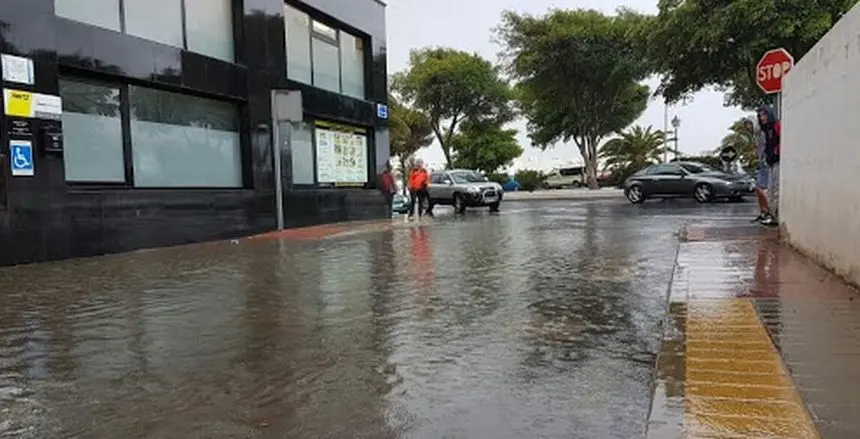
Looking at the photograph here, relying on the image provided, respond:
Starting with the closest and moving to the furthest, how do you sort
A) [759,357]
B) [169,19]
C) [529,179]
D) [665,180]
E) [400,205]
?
1. [759,357]
2. [169,19]
3. [665,180]
4. [400,205]
5. [529,179]

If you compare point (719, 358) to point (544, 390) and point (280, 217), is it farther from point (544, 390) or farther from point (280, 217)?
point (280, 217)

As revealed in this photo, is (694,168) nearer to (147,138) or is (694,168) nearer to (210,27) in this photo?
(210,27)

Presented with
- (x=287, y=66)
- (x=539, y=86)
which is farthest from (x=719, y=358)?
(x=539, y=86)

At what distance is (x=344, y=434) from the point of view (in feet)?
10.2

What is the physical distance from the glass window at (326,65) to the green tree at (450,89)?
26151mm

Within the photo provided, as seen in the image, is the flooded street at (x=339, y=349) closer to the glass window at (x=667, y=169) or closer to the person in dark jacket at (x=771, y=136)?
the person in dark jacket at (x=771, y=136)

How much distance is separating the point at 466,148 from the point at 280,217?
36381mm

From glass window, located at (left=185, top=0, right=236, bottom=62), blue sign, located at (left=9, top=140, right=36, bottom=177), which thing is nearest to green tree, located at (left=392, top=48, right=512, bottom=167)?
glass window, located at (left=185, top=0, right=236, bottom=62)

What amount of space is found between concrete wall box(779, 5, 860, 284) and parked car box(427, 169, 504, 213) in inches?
604

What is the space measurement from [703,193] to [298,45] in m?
13.6

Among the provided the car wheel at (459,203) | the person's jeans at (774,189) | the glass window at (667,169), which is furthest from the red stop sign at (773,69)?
the car wheel at (459,203)

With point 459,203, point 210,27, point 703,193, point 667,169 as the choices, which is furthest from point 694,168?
point 210,27

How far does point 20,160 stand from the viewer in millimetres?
9945

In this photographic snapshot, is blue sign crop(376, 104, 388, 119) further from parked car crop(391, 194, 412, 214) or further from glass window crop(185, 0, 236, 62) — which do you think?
glass window crop(185, 0, 236, 62)
